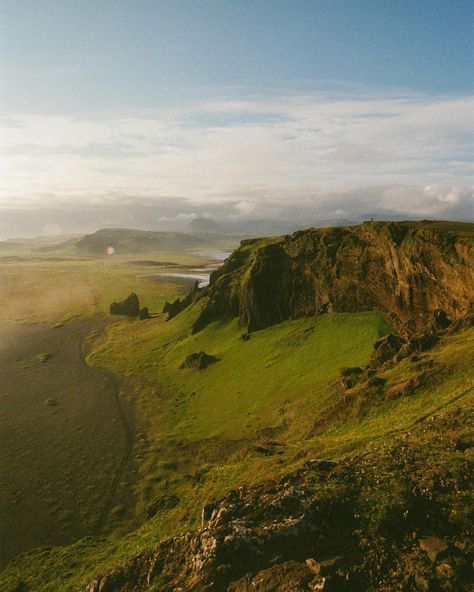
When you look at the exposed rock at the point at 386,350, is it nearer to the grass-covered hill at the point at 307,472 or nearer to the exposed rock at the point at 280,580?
the grass-covered hill at the point at 307,472

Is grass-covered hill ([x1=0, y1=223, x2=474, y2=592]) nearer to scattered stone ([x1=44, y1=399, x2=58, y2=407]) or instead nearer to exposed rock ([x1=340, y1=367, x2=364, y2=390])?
exposed rock ([x1=340, y1=367, x2=364, y2=390])

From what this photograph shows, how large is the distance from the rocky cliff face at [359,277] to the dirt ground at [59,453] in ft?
91.8

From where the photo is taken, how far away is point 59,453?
48000mm

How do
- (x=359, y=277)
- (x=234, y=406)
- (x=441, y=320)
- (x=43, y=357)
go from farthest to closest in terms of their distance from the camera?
(x=43, y=357) → (x=359, y=277) → (x=234, y=406) → (x=441, y=320)

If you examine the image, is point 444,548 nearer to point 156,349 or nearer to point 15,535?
point 15,535

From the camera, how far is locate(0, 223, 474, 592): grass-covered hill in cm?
1577

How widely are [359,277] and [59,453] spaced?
151 ft

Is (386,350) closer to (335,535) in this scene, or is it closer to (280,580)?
(335,535)

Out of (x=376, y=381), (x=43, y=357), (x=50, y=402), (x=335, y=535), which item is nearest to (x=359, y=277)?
(x=376, y=381)

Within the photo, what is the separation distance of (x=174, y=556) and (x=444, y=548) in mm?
11955

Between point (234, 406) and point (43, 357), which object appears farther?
point (43, 357)

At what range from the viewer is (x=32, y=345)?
319 feet

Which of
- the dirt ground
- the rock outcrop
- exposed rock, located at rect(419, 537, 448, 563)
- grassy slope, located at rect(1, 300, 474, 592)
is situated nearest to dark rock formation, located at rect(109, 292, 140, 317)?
grassy slope, located at rect(1, 300, 474, 592)

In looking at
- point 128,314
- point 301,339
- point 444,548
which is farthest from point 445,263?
point 128,314
